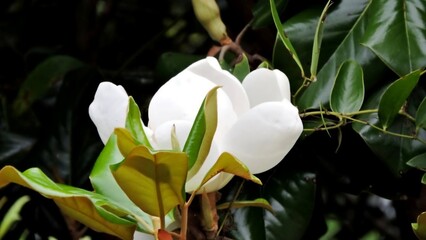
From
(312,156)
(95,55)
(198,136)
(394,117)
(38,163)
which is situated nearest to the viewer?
(198,136)

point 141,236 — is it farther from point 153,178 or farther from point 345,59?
point 345,59

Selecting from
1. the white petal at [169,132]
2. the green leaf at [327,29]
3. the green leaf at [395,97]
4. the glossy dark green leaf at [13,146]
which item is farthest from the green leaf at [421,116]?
the glossy dark green leaf at [13,146]

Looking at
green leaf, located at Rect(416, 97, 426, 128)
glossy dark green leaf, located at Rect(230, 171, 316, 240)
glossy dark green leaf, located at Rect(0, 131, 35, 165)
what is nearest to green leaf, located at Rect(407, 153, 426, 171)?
green leaf, located at Rect(416, 97, 426, 128)

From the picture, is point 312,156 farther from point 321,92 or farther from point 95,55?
point 95,55

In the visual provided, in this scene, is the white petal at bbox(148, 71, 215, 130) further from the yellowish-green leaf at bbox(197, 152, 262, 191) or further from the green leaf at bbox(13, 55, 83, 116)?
the green leaf at bbox(13, 55, 83, 116)

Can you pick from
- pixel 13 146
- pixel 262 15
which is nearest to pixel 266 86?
pixel 262 15

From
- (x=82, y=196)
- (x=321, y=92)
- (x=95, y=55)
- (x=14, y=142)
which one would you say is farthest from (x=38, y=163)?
(x=82, y=196)

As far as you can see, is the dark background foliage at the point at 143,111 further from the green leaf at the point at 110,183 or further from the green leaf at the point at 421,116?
the green leaf at the point at 110,183
